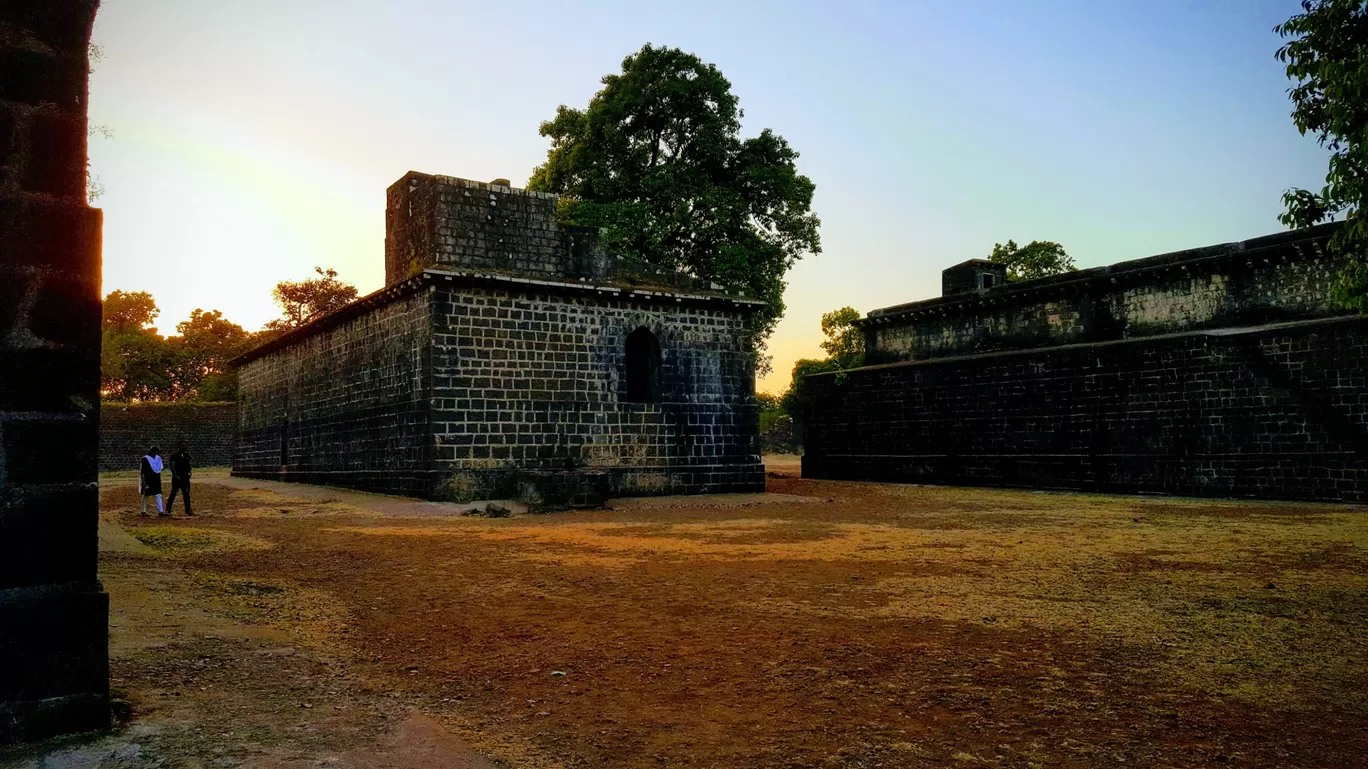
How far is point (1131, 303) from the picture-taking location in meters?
22.8

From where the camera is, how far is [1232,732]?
12.1 feet

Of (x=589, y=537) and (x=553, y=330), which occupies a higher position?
(x=553, y=330)

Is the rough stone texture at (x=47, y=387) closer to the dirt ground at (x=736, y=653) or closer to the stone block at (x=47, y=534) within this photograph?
the stone block at (x=47, y=534)

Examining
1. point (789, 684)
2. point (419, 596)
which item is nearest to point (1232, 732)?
point (789, 684)

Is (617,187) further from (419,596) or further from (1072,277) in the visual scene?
(419,596)

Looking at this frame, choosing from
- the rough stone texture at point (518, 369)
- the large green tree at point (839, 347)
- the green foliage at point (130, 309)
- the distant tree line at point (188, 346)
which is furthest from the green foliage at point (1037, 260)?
the green foliage at point (130, 309)

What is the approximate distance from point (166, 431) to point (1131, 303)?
127 feet

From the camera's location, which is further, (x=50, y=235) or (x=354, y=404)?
(x=354, y=404)

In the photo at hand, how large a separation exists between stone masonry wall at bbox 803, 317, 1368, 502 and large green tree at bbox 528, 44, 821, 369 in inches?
230

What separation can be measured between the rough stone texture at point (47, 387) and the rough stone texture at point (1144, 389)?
21249 millimetres

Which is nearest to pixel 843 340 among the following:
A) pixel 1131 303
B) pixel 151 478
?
pixel 1131 303

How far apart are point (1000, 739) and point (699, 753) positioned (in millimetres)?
1303

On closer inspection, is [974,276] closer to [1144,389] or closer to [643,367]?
[1144,389]

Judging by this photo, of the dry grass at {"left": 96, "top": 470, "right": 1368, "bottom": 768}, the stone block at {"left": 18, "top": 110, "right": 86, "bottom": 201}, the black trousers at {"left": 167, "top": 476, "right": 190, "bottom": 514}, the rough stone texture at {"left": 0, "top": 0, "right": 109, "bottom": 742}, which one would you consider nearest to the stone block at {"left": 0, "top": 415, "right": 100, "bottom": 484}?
the rough stone texture at {"left": 0, "top": 0, "right": 109, "bottom": 742}
